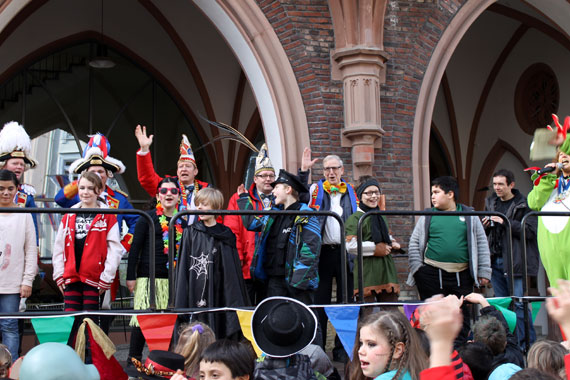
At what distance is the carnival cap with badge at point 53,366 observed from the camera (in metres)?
2.70

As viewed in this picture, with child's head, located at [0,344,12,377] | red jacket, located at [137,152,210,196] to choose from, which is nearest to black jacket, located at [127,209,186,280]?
red jacket, located at [137,152,210,196]

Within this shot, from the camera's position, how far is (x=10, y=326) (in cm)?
548

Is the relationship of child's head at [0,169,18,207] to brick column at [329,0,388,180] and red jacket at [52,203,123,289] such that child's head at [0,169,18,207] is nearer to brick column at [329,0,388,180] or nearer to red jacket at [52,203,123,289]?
red jacket at [52,203,123,289]

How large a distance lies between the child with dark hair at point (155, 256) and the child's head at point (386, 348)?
8.26 feet

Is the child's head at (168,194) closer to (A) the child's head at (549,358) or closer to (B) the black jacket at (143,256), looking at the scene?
(B) the black jacket at (143,256)

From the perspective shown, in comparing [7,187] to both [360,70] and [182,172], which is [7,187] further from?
[360,70]

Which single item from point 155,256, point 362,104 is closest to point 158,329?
point 155,256

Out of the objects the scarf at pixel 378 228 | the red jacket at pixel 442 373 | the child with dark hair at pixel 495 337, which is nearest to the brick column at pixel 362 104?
the scarf at pixel 378 228

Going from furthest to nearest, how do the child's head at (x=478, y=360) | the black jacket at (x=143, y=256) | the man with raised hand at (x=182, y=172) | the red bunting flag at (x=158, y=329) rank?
the man with raised hand at (x=182, y=172) < the black jacket at (x=143, y=256) < the red bunting flag at (x=158, y=329) < the child's head at (x=478, y=360)

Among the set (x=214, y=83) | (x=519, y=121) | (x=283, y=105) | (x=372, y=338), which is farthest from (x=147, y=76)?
(x=372, y=338)

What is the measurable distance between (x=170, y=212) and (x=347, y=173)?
129 inches

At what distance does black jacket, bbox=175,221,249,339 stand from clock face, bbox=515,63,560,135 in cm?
1008

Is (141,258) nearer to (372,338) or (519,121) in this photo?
(372,338)

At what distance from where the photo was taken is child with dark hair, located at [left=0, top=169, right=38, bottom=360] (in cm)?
556
